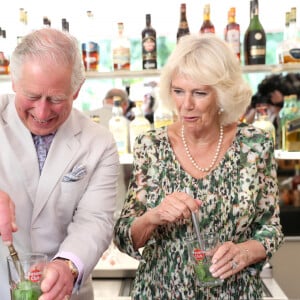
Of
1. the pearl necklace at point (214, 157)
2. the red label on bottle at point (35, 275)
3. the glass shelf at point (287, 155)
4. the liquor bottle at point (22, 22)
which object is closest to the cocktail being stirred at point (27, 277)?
the red label on bottle at point (35, 275)

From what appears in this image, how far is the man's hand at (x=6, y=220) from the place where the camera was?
3.51 feet

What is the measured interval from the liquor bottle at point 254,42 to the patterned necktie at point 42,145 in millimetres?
1293

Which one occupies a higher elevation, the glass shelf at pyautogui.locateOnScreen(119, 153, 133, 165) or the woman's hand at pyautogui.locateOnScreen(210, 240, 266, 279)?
the glass shelf at pyautogui.locateOnScreen(119, 153, 133, 165)

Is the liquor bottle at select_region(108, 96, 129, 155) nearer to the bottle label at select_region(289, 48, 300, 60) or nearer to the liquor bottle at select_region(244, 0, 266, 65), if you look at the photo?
the liquor bottle at select_region(244, 0, 266, 65)

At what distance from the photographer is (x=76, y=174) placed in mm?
1408

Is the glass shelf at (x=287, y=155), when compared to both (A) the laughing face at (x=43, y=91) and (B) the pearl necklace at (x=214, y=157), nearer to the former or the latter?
(B) the pearl necklace at (x=214, y=157)

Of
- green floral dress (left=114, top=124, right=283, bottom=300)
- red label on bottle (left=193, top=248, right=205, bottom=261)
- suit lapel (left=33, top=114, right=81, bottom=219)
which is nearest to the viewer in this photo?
red label on bottle (left=193, top=248, right=205, bottom=261)

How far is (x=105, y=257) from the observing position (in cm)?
239

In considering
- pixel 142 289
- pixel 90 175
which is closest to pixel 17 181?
pixel 90 175

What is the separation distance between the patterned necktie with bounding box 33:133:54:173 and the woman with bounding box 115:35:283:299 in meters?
0.28

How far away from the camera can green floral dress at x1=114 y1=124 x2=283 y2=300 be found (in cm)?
150

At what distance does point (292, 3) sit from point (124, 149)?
137 cm

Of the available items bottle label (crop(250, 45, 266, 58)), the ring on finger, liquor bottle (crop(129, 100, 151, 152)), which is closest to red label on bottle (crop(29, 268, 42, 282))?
the ring on finger

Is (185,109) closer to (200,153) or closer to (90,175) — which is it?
(200,153)
